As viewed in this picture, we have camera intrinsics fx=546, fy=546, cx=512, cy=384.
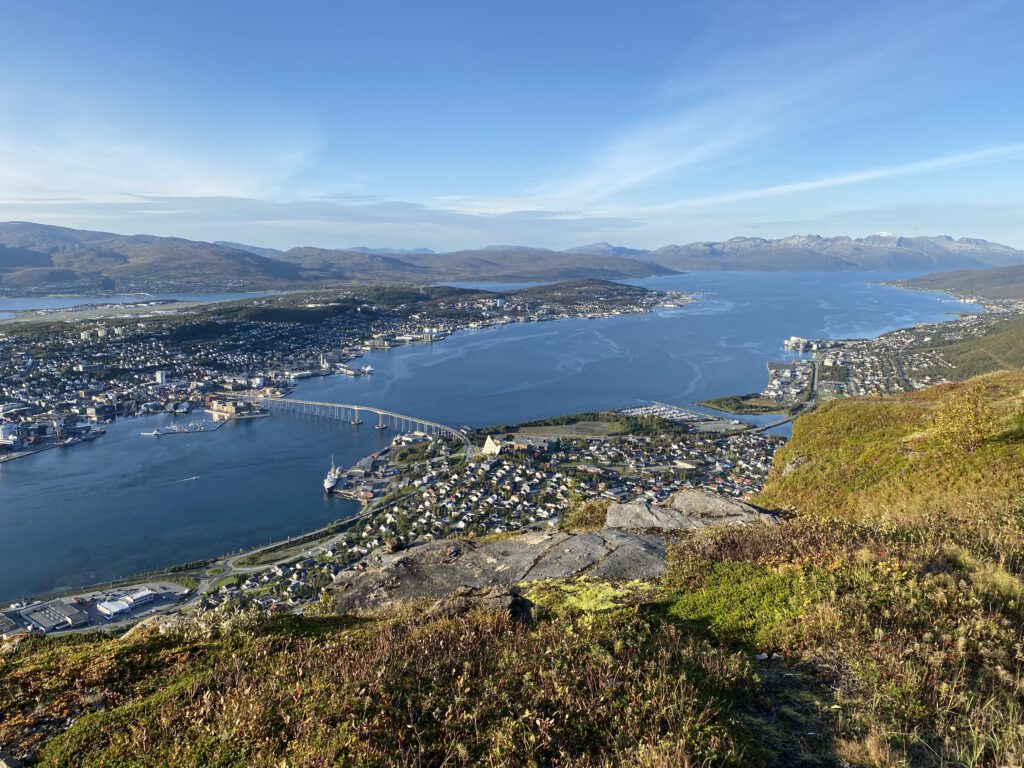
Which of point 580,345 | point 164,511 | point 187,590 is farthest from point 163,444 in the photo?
point 580,345

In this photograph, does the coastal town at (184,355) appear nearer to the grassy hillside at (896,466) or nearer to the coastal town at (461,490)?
the coastal town at (461,490)

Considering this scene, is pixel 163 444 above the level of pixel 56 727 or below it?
below

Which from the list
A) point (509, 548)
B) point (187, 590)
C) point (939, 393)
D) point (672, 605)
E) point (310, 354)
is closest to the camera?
point (672, 605)

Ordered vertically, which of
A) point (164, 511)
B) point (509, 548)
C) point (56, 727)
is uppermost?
point (56, 727)

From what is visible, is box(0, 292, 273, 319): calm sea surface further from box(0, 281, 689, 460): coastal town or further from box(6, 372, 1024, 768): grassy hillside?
box(6, 372, 1024, 768): grassy hillside

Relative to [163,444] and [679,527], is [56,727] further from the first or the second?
A: [163,444]

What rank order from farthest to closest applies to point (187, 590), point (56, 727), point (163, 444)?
1. point (163, 444)
2. point (187, 590)
3. point (56, 727)

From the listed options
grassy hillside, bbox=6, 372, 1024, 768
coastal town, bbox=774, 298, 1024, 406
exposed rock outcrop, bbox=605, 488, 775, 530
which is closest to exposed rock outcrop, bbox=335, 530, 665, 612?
grassy hillside, bbox=6, 372, 1024, 768

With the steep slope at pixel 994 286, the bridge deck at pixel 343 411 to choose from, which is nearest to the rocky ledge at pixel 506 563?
the bridge deck at pixel 343 411
